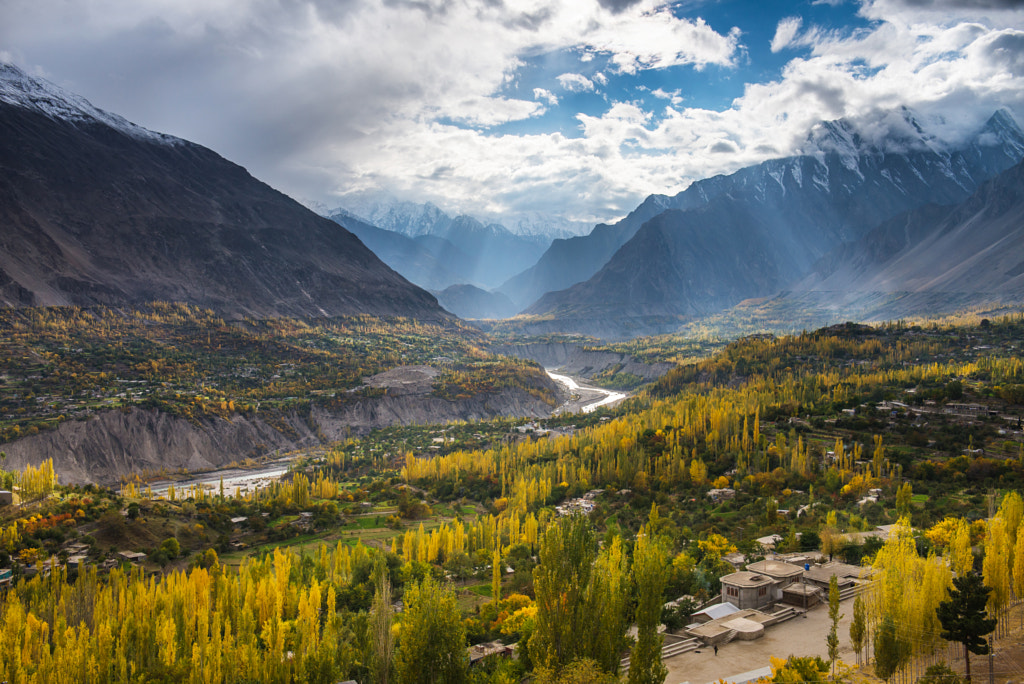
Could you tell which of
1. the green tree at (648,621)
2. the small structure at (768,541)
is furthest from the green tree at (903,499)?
the green tree at (648,621)

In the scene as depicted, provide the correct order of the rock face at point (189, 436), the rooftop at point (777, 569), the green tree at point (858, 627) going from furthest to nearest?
the rock face at point (189, 436) < the rooftop at point (777, 569) < the green tree at point (858, 627)

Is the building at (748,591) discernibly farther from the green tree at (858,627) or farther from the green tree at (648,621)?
the green tree at (858,627)

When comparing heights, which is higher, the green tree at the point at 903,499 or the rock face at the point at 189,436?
the rock face at the point at 189,436

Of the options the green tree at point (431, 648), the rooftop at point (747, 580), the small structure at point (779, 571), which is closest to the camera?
the green tree at point (431, 648)

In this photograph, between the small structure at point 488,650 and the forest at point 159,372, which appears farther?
the forest at point 159,372

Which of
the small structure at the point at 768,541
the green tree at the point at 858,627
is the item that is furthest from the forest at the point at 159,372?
the green tree at the point at 858,627

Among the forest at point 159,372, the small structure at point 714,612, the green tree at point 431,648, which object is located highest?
the forest at point 159,372

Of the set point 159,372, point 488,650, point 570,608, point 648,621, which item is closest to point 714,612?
point 648,621

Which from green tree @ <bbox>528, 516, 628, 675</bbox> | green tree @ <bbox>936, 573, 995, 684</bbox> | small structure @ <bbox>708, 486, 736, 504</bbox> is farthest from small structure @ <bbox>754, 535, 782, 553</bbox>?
green tree @ <bbox>528, 516, 628, 675</bbox>
